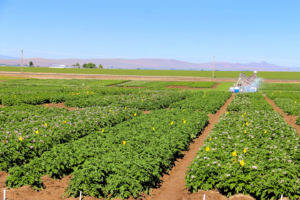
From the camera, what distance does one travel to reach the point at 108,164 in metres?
7.50

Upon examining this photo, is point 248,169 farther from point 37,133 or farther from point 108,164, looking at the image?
point 37,133

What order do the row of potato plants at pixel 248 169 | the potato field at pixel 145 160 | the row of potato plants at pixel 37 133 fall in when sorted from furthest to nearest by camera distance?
the row of potato plants at pixel 37 133
the potato field at pixel 145 160
the row of potato plants at pixel 248 169

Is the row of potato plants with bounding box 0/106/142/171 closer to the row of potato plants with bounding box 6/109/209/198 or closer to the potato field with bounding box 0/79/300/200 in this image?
the potato field with bounding box 0/79/300/200

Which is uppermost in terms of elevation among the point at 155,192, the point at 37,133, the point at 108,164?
the point at 37,133

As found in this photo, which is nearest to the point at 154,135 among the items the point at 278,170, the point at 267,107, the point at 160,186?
the point at 160,186

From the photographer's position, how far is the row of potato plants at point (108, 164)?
22.5 ft

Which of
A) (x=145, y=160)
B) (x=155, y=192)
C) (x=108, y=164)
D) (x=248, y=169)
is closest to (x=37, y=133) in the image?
(x=108, y=164)

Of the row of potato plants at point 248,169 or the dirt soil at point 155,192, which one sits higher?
the row of potato plants at point 248,169

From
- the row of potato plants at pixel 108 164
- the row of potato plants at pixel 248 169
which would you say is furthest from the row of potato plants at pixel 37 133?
the row of potato plants at pixel 248 169

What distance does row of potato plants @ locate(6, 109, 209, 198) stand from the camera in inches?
270

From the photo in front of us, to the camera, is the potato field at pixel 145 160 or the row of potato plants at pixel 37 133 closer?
the potato field at pixel 145 160

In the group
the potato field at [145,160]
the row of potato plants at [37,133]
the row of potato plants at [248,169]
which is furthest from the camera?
the row of potato plants at [37,133]

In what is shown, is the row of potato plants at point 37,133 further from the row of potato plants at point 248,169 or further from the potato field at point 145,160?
the row of potato plants at point 248,169

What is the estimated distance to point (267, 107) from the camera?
20.9 meters
